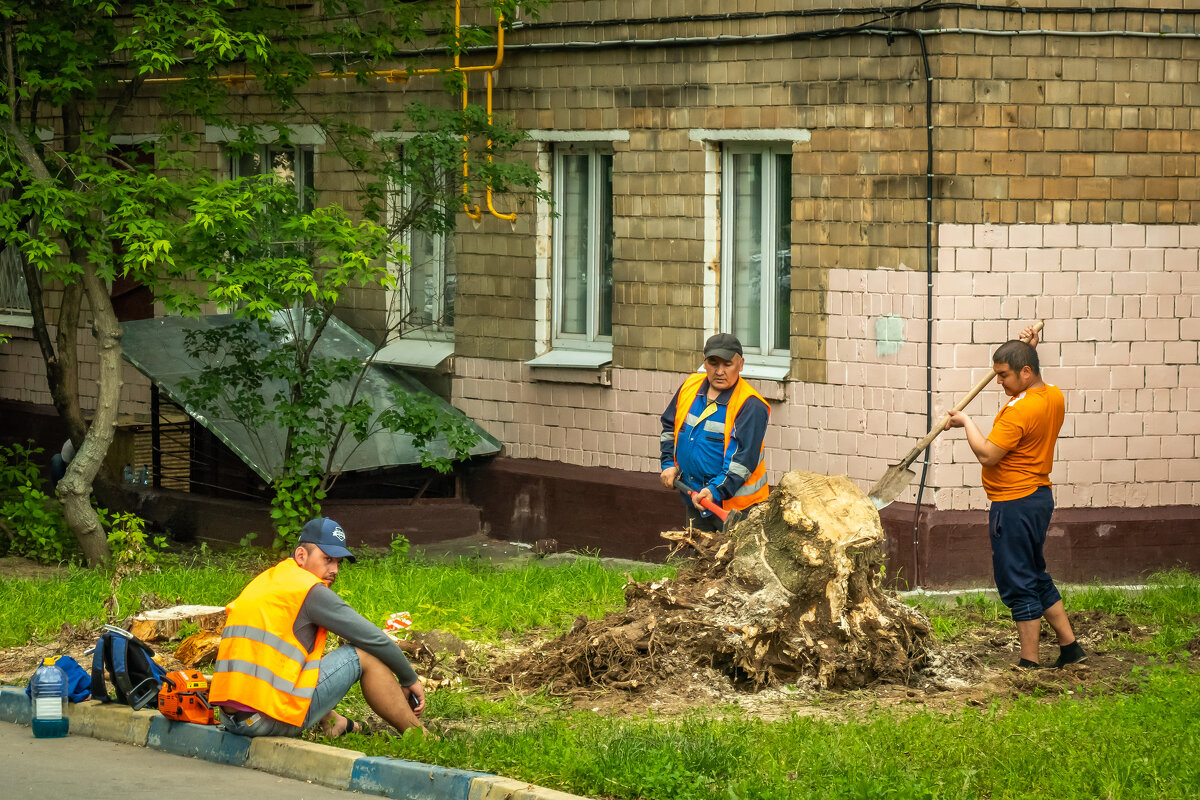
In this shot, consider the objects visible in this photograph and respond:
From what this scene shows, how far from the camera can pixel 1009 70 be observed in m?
10.6

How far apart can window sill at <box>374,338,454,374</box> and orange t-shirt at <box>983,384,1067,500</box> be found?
265 inches

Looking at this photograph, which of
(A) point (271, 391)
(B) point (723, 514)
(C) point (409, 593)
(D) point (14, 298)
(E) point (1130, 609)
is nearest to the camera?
(B) point (723, 514)

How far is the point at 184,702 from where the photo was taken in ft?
23.2

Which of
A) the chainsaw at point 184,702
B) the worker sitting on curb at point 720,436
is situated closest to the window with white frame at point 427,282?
the worker sitting on curb at point 720,436

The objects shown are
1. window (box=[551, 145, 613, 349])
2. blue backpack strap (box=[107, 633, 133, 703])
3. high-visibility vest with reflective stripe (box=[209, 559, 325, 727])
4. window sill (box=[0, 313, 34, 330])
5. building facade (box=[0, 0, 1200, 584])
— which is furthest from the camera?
window sill (box=[0, 313, 34, 330])

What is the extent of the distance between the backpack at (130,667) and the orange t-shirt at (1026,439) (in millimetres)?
4289

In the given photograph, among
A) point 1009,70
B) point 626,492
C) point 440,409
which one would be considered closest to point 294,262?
point 440,409

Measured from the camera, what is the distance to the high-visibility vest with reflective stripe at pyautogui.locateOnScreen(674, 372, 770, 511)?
29.7ft

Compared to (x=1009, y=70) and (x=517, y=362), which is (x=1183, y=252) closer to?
(x=1009, y=70)

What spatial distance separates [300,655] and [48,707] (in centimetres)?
149

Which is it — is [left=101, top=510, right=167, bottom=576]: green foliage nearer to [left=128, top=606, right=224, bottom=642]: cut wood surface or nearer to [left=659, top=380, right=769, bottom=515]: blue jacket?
[left=128, top=606, right=224, bottom=642]: cut wood surface

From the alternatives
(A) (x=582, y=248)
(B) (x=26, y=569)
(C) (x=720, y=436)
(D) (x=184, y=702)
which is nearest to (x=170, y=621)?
(D) (x=184, y=702)

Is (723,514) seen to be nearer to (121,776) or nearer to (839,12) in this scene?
(121,776)

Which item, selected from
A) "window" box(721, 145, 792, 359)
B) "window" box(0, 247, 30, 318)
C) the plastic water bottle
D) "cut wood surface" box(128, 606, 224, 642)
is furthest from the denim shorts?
"window" box(0, 247, 30, 318)
